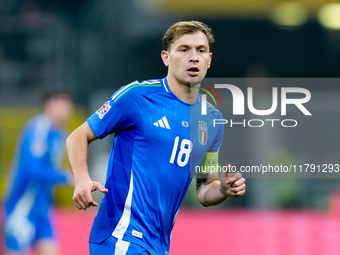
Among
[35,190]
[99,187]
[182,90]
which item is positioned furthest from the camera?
[35,190]

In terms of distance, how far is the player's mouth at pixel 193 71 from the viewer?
145 inches

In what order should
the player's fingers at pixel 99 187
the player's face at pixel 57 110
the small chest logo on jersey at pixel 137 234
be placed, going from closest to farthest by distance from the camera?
the player's fingers at pixel 99 187
the small chest logo on jersey at pixel 137 234
the player's face at pixel 57 110

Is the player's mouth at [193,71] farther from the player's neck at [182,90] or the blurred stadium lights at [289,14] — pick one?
the blurred stadium lights at [289,14]

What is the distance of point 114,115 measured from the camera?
11.7 ft

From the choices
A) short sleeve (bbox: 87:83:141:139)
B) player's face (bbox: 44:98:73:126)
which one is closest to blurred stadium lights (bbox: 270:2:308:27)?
player's face (bbox: 44:98:73:126)

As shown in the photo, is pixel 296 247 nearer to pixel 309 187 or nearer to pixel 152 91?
pixel 309 187

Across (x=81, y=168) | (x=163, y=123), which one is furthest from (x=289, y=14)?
(x=81, y=168)

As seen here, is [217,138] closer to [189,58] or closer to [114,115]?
[189,58]

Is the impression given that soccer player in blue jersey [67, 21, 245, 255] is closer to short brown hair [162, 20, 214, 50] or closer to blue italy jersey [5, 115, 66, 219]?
short brown hair [162, 20, 214, 50]

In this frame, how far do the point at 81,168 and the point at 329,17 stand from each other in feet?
→ 53.4

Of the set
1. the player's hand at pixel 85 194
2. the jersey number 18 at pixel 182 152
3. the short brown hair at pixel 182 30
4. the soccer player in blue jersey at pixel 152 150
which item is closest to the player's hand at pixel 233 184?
the soccer player in blue jersey at pixel 152 150

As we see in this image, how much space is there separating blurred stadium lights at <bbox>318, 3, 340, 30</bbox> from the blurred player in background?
43.1ft

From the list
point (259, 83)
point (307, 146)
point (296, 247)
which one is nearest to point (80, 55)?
point (259, 83)

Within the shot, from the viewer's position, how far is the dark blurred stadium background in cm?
1216
